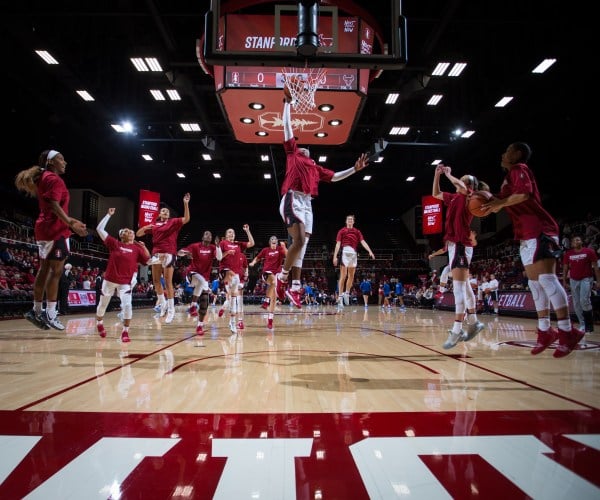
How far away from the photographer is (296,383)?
3.33 metres

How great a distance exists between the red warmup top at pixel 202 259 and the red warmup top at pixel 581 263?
6.92m

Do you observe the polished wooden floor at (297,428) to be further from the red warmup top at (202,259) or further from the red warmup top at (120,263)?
the red warmup top at (202,259)

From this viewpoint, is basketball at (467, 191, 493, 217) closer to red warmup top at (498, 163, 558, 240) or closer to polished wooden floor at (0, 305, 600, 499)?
red warmup top at (498, 163, 558, 240)

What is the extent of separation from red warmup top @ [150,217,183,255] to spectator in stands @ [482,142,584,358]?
6378 mm

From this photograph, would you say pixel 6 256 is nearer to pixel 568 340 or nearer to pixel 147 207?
pixel 147 207

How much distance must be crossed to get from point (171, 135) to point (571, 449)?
712 inches

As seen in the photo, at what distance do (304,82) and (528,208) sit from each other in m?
4.98

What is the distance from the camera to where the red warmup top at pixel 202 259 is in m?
7.52

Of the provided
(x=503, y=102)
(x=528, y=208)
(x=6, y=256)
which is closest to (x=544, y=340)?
(x=528, y=208)

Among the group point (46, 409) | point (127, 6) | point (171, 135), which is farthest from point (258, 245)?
point (46, 409)

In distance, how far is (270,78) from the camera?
327 inches

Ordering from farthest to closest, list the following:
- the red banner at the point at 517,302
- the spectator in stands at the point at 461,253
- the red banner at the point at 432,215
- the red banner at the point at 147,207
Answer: the red banner at the point at 432,215
the red banner at the point at 147,207
the red banner at the point at 517,302
the spectator in stands at the point at 461,253

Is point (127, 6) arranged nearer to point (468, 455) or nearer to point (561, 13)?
point (561, 13)

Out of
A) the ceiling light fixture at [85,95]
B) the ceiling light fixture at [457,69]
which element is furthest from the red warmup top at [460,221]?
the ceiling light fixture at [85,95]
